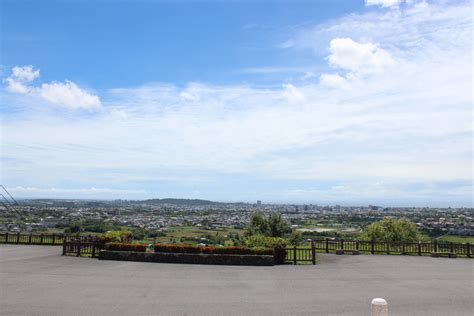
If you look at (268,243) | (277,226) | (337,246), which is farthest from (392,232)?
(268,243)

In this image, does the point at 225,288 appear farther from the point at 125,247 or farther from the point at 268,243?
the point at 125,247

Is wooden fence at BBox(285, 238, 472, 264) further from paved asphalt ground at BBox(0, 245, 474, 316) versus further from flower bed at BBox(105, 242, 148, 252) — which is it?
flower bed at BBox(105, 242, 148, 252)

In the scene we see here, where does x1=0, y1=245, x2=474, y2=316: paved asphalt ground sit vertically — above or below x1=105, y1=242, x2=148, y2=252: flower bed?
below

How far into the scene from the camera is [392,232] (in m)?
40.2

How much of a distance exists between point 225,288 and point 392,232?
31312mm

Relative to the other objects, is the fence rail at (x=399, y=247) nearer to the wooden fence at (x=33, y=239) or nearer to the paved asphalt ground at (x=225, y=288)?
the paved asphalt ground at (x=225, y=288)

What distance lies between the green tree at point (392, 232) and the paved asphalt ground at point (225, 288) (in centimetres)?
1979

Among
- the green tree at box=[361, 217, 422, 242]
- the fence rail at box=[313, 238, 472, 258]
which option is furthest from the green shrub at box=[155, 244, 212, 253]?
the green tree at box=[361, 217, 422, 242]

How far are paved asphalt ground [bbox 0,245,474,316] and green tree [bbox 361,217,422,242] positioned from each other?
19792 mm

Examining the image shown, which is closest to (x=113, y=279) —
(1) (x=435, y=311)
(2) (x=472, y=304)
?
(1) (x=435, y=311)

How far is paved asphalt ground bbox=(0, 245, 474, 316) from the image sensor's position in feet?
35.0

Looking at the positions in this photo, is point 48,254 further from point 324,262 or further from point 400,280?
point 400,280

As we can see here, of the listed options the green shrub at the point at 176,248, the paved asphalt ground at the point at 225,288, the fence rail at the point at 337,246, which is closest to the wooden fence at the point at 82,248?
the fence rail at the point at 337,246

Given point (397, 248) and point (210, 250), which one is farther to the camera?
point (397, 248)
